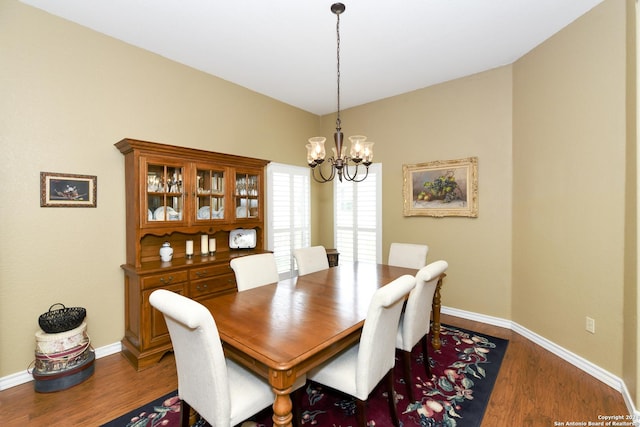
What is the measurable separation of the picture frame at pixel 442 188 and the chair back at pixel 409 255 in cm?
80

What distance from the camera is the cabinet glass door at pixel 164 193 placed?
9.07 feet

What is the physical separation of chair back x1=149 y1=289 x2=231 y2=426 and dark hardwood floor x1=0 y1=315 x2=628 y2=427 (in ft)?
3.58

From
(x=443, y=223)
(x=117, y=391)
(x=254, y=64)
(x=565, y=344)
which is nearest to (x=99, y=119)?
(x=254, y=64)

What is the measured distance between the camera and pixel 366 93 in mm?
4129

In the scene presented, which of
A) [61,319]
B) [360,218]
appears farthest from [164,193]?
[360,218]

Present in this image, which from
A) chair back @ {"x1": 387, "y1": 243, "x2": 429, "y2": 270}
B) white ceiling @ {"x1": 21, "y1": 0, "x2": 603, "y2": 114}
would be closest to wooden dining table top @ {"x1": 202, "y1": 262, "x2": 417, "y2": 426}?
chair back @ {"x1": 387, "y1": 243, "x2": 429, "y2": 270}

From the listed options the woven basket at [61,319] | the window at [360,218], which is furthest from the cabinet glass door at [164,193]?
the window at [360,218]

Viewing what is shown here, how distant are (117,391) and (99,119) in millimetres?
2368

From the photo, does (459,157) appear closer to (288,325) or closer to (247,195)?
(247,195)

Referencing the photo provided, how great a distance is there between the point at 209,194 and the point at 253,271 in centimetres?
119

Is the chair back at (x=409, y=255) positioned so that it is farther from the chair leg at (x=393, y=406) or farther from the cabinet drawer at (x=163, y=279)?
the cabinet drawer at (x=163, y=279)

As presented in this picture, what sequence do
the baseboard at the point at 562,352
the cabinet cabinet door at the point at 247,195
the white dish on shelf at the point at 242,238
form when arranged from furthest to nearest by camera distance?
the white dish on shelf at the point at 242,238 → the cabinet cabinet door at the point at 247,195 → the baseboard at the point at 562,352

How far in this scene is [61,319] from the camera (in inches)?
89.5

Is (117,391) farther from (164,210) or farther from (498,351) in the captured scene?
(498,351)
